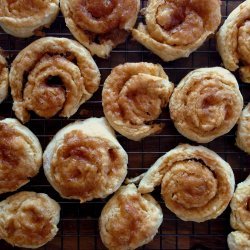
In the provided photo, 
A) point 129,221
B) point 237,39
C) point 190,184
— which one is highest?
point 237,39

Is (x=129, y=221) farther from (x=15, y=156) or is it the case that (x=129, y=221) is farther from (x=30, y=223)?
(x=15, y=156)

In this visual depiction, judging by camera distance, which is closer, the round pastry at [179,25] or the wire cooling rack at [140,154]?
the round pastry at [179,25]

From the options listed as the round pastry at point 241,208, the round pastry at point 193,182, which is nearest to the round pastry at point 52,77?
the round pastry at point 193,182

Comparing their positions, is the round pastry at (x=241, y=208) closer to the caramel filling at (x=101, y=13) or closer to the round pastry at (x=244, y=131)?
the round pastry at (x=244, y=131)

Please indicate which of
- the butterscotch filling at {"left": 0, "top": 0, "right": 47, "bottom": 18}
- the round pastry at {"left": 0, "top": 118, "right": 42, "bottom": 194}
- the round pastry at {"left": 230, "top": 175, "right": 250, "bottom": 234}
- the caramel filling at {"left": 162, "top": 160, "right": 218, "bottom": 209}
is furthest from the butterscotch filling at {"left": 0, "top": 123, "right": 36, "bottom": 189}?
the round pastry at {"left": 230, "top": 175, "right": 250, "bottom": 234}

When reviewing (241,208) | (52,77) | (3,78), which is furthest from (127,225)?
(3,78)

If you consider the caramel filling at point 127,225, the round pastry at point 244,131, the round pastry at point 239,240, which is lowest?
the round pastry at point 239,240

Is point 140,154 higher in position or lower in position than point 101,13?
lower
